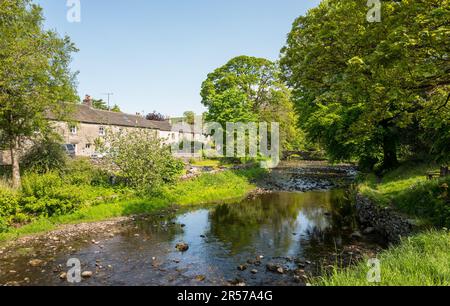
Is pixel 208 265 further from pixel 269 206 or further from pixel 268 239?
pixel 269 206

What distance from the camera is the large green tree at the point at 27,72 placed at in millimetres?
18281

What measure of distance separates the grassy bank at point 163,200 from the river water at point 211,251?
1.63 m

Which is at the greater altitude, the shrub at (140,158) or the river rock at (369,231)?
the shrub at (140,158)

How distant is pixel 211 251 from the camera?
14070mm

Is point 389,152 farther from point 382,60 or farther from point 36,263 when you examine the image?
point 36,263

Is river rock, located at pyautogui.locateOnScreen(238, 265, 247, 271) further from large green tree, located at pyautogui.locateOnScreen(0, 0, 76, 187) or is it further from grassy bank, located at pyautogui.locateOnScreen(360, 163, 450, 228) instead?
large green tree, located at pyautogui.locateOnScreen(0, 0, 76, 187)

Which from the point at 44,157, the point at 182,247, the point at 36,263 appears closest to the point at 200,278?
the point at 182,247

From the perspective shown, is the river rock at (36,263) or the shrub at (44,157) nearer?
the river rock at (36,263)

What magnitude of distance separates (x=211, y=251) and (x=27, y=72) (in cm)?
1509

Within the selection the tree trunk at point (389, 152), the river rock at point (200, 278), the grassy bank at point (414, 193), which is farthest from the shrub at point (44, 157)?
the tree trunk at point (389, 152)

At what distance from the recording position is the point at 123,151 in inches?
932

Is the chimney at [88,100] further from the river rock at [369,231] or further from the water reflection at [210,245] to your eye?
the river rock at [369,231]

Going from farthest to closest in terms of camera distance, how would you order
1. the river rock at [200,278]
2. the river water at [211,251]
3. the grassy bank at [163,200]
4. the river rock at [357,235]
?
the grassy bank at [163,200]
the river rock at [357,235]
the river water at [211,251]
the river rock at [200,278]

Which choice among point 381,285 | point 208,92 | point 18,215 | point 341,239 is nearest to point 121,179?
point 18,215
